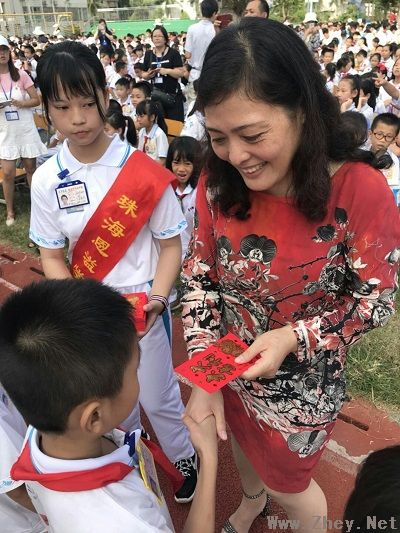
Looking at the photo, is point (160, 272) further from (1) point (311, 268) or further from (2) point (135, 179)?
(1) point (311, 268)

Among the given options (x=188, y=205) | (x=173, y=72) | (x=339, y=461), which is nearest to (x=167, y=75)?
(x=173, y=72)

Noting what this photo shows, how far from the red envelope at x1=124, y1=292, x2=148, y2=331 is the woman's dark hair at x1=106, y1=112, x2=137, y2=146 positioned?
3.38 meters

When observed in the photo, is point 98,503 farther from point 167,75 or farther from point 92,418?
point 167,75

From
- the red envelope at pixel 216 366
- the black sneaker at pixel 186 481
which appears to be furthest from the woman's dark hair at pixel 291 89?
the black sneaker at pixel 186 481

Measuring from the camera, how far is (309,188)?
46.8 inches

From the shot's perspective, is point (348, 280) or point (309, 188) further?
point (348, 280)

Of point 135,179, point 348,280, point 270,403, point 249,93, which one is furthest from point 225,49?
point 270,403

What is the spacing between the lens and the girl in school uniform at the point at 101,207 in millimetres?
1774

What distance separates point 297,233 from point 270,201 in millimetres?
120

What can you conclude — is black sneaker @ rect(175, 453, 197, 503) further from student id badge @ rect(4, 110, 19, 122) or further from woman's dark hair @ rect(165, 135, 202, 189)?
student id badge @ rect(4, 110, 19, 122)

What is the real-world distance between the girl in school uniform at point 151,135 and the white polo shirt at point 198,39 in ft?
6.95

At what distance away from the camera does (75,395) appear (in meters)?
1.05

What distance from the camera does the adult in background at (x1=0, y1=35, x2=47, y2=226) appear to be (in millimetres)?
5148

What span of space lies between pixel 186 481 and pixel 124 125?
147 inches
